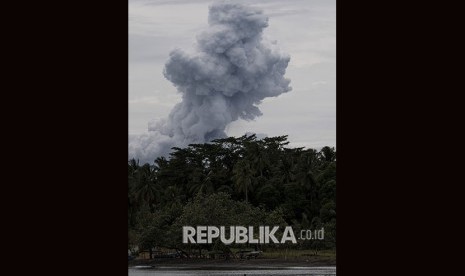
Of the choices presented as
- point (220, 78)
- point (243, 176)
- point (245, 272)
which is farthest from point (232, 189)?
point (220, 78)

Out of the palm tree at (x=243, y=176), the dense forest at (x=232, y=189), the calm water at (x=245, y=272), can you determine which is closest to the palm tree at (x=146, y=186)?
the dense forest at (x=232, y=189)

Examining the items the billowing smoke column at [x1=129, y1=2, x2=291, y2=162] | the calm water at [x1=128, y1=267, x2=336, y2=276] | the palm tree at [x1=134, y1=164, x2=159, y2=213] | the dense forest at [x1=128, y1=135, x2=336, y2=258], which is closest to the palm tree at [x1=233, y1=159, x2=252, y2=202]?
the dense forest at [x1=128, y1=135, x2=336, y2=258]

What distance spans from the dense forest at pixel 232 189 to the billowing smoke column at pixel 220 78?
0.49 metres

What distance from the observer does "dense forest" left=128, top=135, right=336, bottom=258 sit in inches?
829

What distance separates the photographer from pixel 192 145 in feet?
69.5

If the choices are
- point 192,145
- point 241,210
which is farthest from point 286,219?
point 192,145

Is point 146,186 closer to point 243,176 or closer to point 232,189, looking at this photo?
point 232,189

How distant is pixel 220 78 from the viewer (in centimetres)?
2070

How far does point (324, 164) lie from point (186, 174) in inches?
105

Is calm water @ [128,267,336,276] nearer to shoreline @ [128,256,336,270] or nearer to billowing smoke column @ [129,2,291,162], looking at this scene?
shoreline @ [128,256,336,270]

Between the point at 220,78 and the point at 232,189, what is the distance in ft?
8.07

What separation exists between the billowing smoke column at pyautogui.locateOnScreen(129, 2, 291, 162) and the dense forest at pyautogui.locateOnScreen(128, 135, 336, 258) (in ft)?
1.60

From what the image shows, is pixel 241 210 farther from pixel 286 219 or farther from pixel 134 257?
pixel 134 257

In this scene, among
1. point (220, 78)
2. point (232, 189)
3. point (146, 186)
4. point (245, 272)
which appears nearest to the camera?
point (220, 78)
